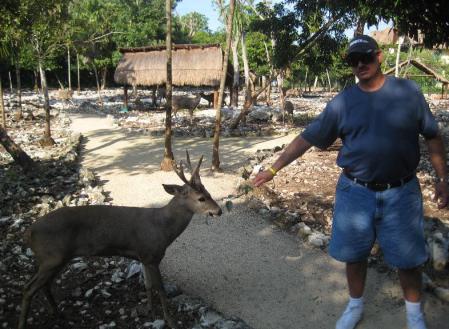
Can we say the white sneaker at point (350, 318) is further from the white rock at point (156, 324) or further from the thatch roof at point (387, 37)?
the thatch roof at point (387, 37)

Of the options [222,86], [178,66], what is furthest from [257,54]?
[222,86]

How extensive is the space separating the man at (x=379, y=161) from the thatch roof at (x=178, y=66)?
19.7m

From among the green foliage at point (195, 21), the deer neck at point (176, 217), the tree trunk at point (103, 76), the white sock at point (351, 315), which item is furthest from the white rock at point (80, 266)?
the green foliage at point (195, 21)

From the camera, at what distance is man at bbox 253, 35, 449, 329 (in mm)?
3152

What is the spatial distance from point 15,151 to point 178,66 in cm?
1516

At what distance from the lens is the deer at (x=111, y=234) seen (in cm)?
392

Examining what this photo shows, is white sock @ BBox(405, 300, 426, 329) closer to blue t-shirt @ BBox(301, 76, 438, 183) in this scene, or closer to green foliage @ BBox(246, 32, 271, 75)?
blue t-shirt @ BBox(301, 76, 438, 183)

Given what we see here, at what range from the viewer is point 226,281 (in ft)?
16.4

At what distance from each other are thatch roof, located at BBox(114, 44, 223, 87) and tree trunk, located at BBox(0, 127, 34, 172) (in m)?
14.4

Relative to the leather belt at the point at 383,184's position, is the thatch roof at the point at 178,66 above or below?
above

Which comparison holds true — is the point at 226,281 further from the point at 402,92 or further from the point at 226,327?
the point at 402,92

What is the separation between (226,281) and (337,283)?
3.93ft

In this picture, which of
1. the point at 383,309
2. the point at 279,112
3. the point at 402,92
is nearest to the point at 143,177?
the point at 383,309

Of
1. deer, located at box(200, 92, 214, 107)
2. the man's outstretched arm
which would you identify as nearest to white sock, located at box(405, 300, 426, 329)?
the man's outstretched arm
